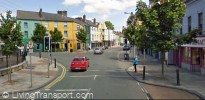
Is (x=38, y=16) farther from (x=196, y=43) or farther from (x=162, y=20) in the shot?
(x=162, y=20)

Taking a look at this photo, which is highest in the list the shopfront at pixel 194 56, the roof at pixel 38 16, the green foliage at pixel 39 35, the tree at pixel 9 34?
the roof at pixel 38 16

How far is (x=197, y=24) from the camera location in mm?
25125

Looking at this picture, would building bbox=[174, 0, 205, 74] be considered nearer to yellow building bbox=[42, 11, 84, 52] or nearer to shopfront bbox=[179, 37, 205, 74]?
shopfront bbox=[179, 37, 205, 74]

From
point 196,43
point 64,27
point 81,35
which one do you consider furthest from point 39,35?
point 196,43

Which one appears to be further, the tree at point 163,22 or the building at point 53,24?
the building at point 53,24

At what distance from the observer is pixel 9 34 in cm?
2036

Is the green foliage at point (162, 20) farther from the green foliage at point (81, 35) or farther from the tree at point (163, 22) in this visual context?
the green foliage at point (81, 35)

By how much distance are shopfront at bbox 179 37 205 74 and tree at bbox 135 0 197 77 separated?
3.43 meters

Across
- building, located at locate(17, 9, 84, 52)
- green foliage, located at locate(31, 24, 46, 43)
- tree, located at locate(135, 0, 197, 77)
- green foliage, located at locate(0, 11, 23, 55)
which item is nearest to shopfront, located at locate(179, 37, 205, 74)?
tree, located at locate(135, 0, 197, 77)

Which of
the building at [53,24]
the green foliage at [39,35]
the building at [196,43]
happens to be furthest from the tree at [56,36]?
the building at [196,43]

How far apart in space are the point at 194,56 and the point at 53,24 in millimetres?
53742

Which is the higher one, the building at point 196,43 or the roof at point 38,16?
the roof at point 38,16

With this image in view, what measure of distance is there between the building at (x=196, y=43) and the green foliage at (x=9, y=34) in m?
14.9

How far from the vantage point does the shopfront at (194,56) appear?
78.5 ft
